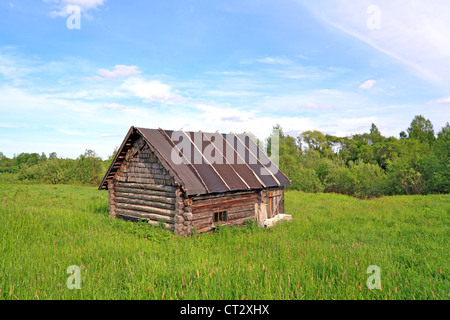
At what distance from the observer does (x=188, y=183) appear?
12516mm

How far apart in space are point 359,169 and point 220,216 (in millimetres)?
37839

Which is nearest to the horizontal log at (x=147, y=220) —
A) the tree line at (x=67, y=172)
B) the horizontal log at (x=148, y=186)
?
the horizontal log at (x=148, y=186)

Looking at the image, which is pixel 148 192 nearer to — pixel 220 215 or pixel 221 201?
pixel 221 201

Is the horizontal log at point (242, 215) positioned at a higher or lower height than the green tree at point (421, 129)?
lower

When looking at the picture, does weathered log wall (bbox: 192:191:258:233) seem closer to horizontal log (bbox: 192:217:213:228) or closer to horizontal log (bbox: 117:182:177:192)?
horizontal log (bbox: 192:217:213:228)

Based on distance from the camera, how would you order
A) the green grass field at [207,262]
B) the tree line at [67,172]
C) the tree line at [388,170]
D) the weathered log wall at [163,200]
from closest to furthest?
1. the green grass field at [207,262]
2. the weathered log wall at [163,200]
3. the tree line at [388,170]
4. the tree line at [67,172]

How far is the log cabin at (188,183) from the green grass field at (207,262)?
1140 millimetres

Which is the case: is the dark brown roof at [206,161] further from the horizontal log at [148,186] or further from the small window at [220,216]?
the small window at [220,216]

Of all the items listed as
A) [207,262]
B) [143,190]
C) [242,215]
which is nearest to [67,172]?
[143,190]

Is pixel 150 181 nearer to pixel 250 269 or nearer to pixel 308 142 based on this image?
pixel 250 269

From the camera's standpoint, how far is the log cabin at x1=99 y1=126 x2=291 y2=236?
42.4 feet

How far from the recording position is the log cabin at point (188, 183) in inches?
509
